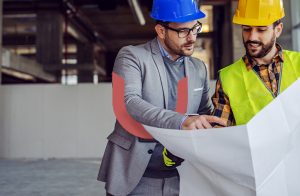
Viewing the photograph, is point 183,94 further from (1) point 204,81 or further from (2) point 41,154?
(2) point 41,154

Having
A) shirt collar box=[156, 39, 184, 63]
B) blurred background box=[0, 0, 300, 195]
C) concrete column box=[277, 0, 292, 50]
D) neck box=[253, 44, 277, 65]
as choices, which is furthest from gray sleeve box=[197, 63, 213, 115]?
concrete column box=[277, 0, 292, 50]

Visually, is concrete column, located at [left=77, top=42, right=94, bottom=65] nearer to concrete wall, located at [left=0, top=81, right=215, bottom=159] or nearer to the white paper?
concrete wall, located at [left=0, top=81, right=215, bottom=159]

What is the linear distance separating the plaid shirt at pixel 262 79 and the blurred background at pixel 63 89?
870 millimetres

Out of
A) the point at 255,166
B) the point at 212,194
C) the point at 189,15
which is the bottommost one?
the point at 212,194

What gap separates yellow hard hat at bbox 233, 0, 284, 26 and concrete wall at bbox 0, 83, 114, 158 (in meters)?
6.98

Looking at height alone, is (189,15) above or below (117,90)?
above

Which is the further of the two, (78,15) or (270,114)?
(78,15)

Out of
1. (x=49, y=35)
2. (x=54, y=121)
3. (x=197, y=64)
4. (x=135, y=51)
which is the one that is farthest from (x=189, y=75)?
(x=49, y=35)

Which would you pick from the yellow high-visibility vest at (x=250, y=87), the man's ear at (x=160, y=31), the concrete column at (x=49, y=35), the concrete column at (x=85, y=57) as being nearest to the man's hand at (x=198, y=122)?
the yellow high-visibility vest at (x=250, y=87)

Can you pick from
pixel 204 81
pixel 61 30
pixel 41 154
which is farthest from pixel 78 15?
pixel 204 81

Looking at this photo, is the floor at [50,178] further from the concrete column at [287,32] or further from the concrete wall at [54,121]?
the concrete column at [287,32]

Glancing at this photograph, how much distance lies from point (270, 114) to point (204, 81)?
585 millimetres

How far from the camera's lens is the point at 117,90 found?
110 cm

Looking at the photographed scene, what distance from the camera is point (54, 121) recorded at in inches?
316
